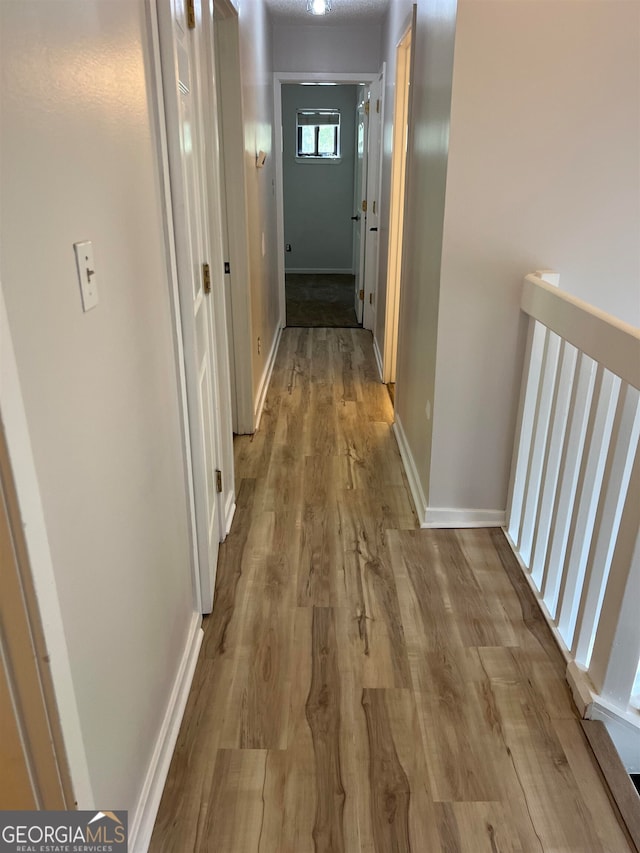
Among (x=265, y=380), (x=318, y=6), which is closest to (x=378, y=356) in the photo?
(x=265, y=380)

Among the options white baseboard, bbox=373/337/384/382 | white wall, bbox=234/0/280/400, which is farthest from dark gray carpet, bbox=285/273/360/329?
white wall, bbox=234/0/280/400

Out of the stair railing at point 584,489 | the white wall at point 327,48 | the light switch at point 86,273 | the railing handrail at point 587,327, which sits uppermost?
the white wall at point 327,48

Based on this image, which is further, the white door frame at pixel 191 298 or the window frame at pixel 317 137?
the window frame at pixel 317 137

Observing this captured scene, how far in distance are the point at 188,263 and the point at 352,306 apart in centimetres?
532

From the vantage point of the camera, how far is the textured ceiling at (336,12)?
179 inches

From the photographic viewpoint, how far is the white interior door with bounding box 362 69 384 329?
5102 mm

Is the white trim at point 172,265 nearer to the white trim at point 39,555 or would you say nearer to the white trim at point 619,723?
the white trim at point 39,555

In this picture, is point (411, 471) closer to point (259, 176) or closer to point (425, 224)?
point (425, 224)

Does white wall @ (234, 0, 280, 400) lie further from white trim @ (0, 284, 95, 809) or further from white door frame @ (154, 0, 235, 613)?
white trim @ (0, 284, 95, 809)

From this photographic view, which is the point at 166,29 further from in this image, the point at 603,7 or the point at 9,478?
the point at 603,7

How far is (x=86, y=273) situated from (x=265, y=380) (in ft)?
11.0

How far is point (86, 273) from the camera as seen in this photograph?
1070 mm

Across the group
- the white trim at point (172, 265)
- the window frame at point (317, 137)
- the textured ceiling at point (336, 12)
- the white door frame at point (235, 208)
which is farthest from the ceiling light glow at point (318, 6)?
the window frame at point (317, 137)

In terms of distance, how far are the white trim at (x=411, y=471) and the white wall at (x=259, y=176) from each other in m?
0.90
